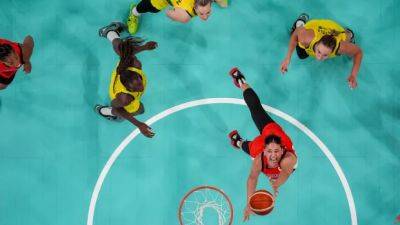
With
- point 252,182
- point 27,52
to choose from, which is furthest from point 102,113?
point 252,182

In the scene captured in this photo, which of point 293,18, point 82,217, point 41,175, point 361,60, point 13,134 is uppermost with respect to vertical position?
point 293,18

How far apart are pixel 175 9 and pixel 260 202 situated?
9.62ft

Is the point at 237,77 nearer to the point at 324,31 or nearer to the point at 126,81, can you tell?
the point at 324,31

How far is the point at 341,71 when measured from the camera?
6176mm

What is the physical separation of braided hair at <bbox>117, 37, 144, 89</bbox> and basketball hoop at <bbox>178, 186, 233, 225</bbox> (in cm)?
210

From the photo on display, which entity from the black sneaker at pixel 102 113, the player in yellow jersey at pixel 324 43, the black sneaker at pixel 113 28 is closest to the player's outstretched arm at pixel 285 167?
the player in yellow jersey at pixel 324 43

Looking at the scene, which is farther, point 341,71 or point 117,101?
point 341,71

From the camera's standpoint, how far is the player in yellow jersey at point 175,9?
5.23 meters

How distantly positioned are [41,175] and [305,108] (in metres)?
4.21

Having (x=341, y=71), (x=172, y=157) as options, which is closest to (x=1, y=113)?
(x=172, y=157)

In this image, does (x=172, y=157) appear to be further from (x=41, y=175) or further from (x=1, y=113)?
(x=1, y=113)

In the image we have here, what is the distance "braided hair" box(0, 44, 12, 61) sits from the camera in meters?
5.20

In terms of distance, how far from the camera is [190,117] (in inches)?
243

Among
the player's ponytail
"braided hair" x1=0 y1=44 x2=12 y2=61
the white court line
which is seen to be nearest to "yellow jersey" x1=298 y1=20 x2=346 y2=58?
the white court line
